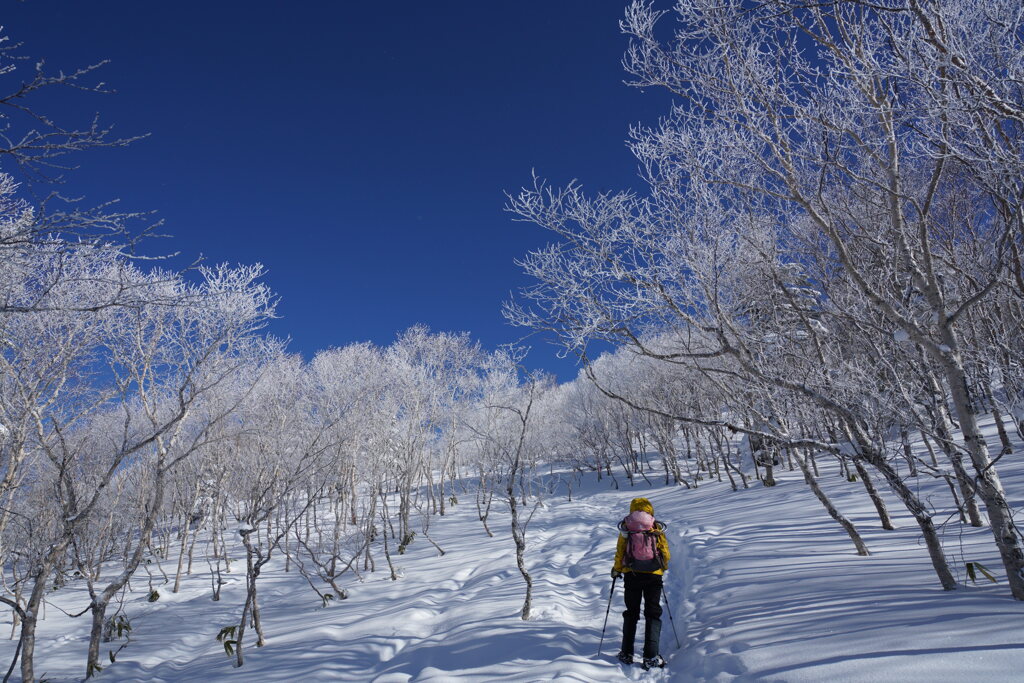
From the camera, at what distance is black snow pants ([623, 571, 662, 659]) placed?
15.6ft

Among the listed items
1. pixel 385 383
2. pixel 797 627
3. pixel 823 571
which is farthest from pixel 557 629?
pixel 385 383

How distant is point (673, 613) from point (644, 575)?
2114 millimetres

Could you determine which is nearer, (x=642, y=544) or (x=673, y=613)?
(x=642, y=544)

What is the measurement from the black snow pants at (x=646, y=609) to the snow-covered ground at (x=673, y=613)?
0.84 feet

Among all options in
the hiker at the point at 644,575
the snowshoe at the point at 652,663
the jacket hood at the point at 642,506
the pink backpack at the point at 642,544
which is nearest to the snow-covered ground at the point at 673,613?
the snowshoe at the point at 652,663

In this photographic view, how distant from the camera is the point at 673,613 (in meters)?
6.40

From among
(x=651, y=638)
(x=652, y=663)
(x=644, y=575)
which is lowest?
(x=652, y=663)

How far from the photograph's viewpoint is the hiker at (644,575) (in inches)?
187

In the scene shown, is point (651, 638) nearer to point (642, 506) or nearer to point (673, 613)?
point (642, 506)

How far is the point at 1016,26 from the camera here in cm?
321

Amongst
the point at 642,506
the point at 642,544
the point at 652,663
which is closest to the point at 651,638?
the point at 652,663

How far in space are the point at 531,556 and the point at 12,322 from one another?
11.1m

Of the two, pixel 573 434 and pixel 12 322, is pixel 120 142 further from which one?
pixel 573 434

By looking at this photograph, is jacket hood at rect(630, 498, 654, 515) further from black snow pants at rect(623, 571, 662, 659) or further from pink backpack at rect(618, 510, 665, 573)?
black snow pants at rect(623, 571, 662, 659)
